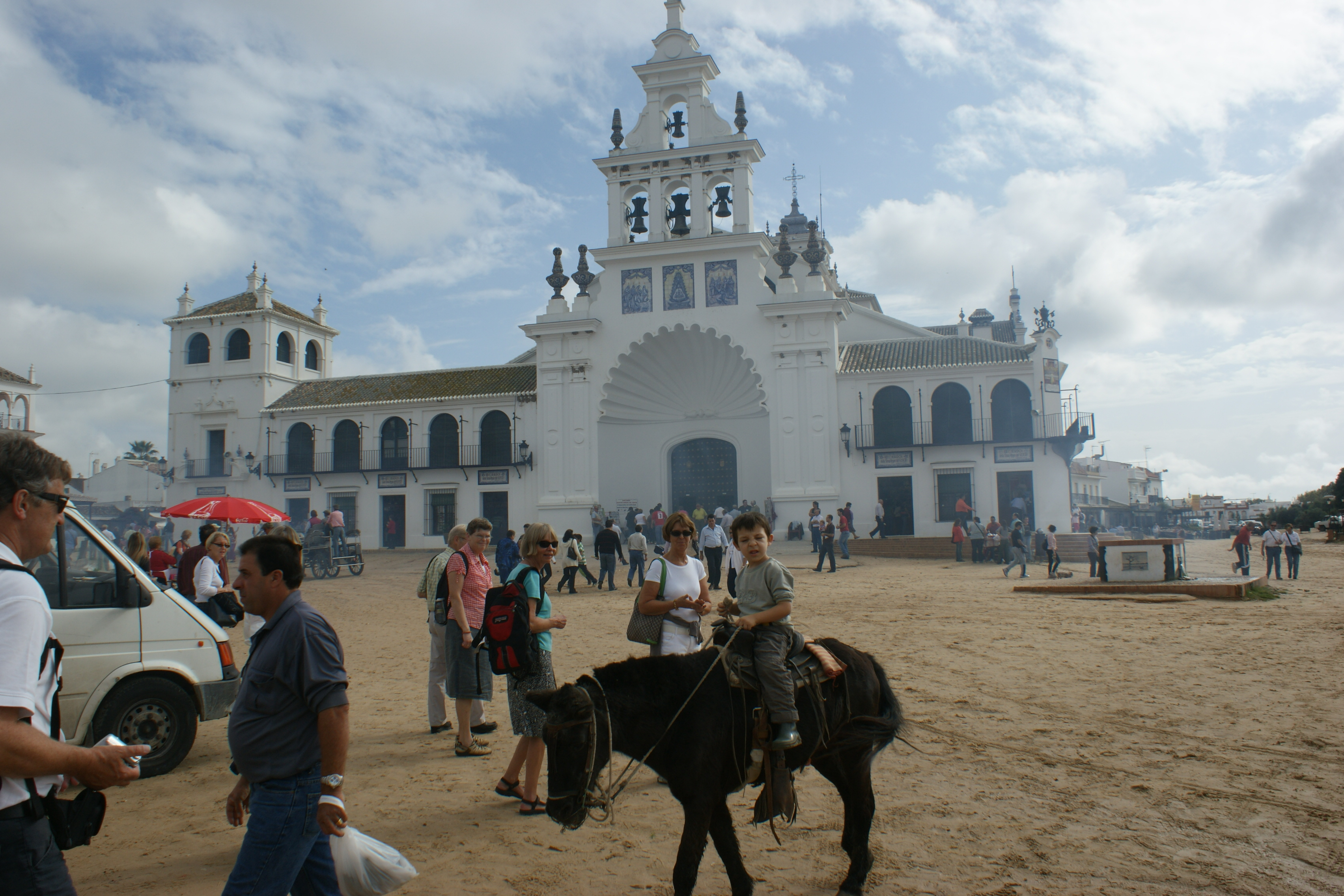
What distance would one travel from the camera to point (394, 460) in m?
31.9

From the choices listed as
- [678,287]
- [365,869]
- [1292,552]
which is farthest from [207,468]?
[365,869]

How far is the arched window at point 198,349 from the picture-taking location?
34375 millimetres

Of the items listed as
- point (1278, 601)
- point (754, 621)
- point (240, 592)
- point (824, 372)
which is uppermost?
point (824, 372)

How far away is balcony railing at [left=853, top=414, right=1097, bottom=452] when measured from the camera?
26500 mm

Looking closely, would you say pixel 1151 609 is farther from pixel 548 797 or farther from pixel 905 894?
pixel 548 797

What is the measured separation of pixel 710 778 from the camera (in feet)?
11.8

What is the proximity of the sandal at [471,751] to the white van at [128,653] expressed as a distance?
1546 millimetres

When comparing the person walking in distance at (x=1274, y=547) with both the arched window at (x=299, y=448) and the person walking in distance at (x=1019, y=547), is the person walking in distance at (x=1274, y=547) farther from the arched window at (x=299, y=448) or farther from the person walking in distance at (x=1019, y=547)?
the arched window at (x=299, y=448)

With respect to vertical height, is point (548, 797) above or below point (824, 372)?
below

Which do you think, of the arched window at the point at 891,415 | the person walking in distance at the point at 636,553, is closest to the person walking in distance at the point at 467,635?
the person walking in distance at the point at 636,553

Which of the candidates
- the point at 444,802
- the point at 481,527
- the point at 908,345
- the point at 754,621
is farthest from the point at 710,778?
the point at 908,345

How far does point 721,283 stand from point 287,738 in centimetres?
2595

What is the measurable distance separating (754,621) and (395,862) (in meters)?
1.76

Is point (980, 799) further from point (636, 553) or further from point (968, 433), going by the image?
point (968, 433)
